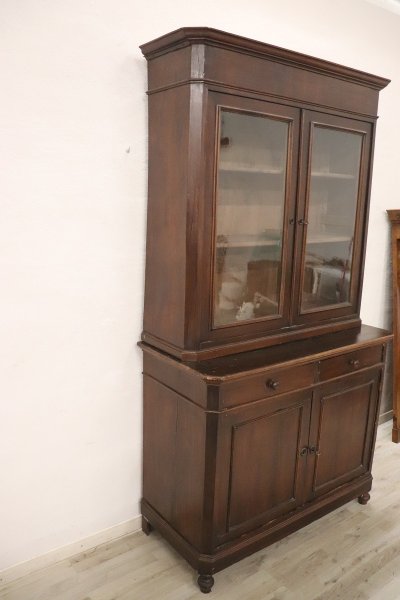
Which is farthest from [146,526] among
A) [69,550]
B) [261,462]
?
[261,462]

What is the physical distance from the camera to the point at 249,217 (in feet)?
5.92

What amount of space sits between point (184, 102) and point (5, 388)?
43.9 inches

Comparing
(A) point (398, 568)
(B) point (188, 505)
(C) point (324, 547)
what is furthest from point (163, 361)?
(A) point (398, 568)

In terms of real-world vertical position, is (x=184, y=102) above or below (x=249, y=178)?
above

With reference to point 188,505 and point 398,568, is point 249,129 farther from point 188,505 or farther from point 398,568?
point 398,568

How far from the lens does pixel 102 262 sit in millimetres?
1805

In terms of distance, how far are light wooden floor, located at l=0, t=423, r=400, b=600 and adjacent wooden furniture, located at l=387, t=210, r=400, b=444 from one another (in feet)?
2.76

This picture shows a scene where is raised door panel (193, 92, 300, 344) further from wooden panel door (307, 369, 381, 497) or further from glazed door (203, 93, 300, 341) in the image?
wooden panel door (307, 369, 381, 497)

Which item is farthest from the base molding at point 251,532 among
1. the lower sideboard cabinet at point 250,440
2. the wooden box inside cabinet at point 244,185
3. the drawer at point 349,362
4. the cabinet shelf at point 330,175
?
the cabinet shelf at point 330,175

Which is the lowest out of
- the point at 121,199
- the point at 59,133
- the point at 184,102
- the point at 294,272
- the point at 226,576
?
the point at 226,576

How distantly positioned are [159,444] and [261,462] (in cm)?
40

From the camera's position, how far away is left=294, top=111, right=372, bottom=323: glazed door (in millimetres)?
1899

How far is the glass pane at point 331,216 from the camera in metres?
1.97

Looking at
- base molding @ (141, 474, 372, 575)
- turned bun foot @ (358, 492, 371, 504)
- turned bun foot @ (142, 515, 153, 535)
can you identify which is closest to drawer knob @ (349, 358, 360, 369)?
base molding @ (141, 474, 372, 575)
